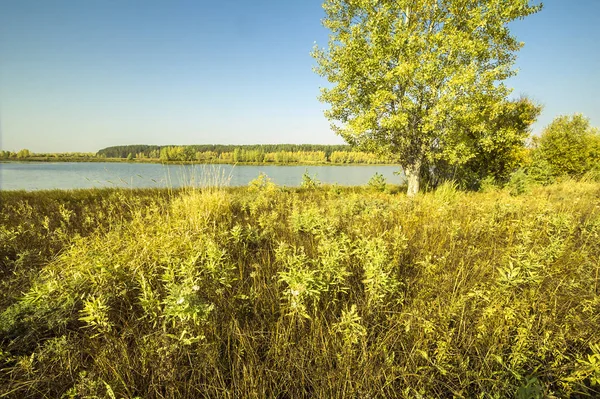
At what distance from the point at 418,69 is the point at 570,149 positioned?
49.3ft

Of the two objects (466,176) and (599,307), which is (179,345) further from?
(466,176)

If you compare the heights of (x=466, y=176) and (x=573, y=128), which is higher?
(x=573, y=128)

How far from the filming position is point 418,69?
9.42 metres

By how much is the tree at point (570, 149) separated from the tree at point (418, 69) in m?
9.45

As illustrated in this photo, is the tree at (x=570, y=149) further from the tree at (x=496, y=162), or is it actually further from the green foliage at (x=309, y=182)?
the green foliage at (x=309, y=182)

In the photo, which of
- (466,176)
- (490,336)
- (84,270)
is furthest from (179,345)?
(466,176)

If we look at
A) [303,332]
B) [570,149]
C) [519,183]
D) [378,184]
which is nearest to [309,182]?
[378,184]

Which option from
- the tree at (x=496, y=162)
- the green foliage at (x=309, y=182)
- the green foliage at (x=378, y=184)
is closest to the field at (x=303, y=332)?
the green foliage at (x=378, y=184)

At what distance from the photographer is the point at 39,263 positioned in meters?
3.32

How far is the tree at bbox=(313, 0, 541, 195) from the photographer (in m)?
9.44

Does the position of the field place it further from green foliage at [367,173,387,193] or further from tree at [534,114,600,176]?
tree at [534,114,600,176]

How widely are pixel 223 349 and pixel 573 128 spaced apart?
25.9 m

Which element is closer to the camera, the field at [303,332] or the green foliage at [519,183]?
the field at [303,332]

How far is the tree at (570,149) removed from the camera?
642 inches
